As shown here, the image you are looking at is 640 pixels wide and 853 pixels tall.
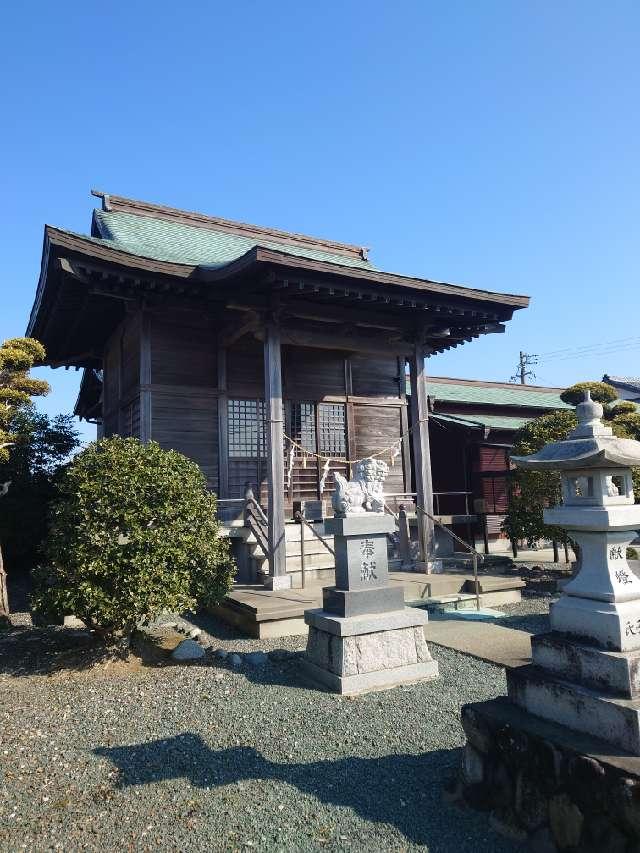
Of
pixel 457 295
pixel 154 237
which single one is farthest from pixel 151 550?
pixel 154 237

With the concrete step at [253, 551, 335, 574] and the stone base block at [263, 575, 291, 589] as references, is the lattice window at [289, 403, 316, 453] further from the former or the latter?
the stone base block at [263, 575, 291, 589]

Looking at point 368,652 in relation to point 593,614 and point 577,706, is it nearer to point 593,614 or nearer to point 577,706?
point 577,706

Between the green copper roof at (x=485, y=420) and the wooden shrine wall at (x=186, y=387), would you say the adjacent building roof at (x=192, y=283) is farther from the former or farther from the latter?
the green copper roof at (x=485, y=420)

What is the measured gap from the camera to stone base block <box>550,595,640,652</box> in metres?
3.29

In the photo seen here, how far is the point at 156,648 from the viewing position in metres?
7.24

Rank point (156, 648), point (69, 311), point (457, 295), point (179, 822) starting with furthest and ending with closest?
point (69, 311), point (457, 295), point (156, 648), point (179, 822)

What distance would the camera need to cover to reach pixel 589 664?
132 inches

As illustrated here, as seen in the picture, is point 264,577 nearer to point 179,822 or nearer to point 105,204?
point 179,822

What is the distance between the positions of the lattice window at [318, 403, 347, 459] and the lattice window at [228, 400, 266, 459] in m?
1.53

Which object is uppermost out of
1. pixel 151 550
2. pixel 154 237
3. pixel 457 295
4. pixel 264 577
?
pixel 154 237

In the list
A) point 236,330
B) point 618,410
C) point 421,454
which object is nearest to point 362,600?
point 421,454

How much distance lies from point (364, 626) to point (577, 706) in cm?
294

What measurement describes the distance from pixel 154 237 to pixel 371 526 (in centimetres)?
1030

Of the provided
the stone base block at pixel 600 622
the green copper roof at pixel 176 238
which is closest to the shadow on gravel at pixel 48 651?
the stone base block at pixel 600 622
